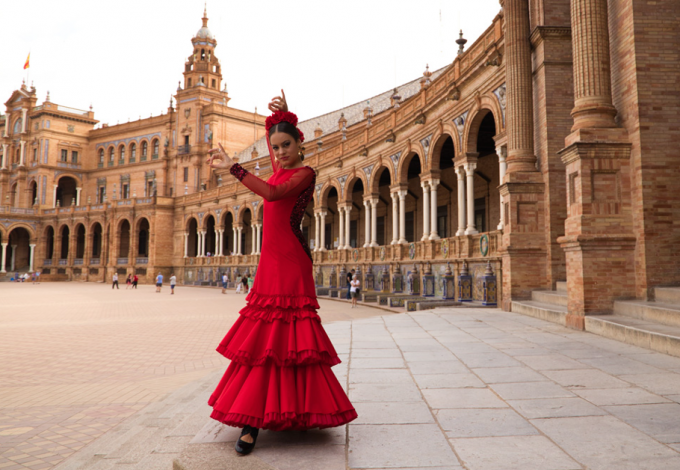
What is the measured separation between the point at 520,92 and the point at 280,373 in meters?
10.6

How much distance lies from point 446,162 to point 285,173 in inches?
802

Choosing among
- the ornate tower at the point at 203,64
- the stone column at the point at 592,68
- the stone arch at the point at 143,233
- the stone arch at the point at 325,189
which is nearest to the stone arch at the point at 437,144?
the stone column at the point at 592,68

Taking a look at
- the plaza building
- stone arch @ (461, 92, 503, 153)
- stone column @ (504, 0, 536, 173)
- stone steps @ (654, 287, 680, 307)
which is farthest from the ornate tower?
stone steps @ (654, 287, 680, 307)

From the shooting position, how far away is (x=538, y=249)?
11008 millimetres

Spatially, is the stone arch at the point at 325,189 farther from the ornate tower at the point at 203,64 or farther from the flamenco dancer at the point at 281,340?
the ornate tower at the point at 203,64

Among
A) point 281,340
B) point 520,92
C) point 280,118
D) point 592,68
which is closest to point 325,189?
point 520,92

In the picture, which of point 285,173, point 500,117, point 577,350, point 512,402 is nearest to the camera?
point 285,173

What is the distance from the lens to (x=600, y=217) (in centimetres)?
752

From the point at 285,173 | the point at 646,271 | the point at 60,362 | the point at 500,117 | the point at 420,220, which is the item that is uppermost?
the point at 500,117

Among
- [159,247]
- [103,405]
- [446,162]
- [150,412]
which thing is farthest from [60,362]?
[159,247]

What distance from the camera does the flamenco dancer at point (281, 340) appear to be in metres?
2.68

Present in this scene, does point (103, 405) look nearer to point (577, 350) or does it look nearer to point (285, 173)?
point (285, 173)

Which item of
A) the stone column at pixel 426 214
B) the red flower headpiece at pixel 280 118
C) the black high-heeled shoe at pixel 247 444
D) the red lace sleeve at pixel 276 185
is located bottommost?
the black high-heeled shoe at pixel 247 444

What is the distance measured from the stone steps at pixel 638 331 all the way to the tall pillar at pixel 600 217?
35cm
